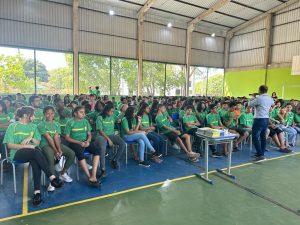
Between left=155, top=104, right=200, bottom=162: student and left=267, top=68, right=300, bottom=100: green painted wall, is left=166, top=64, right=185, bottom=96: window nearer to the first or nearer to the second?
left=267, top=68, right=300, bottom=100: green painted wall

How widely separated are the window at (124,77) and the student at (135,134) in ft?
30.0

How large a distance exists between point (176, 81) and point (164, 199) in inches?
533

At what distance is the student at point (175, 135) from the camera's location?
464 centimetres

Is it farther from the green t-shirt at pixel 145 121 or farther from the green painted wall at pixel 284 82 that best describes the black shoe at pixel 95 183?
the green painted wall at pixel 284 82

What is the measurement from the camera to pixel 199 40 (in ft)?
52.4

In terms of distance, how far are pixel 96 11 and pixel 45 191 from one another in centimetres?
1107

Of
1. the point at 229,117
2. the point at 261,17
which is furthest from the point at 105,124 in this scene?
the point at 261,17

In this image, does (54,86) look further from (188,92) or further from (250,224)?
(250,224)

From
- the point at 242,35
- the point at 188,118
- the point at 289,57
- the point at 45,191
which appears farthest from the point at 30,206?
the point at 242,35

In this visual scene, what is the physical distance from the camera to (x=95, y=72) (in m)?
14.2

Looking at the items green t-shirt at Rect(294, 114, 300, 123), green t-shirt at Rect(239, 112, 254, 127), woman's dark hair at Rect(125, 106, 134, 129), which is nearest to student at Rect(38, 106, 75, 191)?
woman's dark hair at Rect(125, 106, 134, 129)

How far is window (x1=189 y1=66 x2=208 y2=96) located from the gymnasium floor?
12.4 m

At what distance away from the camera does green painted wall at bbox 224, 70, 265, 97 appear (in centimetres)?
1540

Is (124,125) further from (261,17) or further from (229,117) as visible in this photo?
(261,17)
